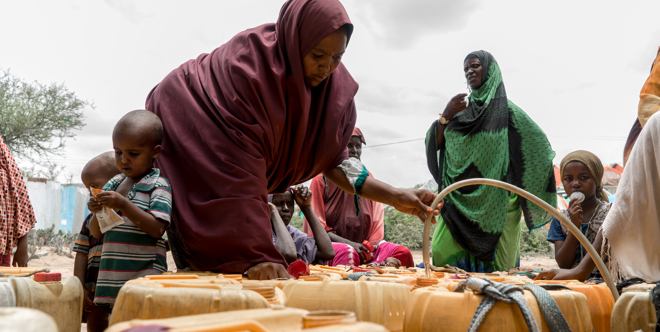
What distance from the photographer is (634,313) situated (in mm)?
1647

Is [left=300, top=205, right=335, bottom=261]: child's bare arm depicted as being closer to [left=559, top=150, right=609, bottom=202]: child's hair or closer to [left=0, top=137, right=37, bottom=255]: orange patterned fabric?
[left=559, top=150, right=609, bottom=202]: child's hair

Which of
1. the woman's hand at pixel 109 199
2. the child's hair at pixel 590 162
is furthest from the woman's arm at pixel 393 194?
the child's hair at pixel 590 162

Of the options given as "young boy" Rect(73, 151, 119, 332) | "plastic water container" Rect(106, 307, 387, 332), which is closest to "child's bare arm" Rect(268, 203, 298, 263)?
"young boy" Rect(73, 151, 119, 332)

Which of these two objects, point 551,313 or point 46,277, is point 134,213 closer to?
point 46,277

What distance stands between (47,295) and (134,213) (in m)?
0.46

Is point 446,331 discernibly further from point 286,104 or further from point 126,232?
point 126,232

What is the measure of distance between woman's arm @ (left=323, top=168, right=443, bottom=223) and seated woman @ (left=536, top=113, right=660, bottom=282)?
0.89 m

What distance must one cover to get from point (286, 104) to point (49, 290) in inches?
52.4

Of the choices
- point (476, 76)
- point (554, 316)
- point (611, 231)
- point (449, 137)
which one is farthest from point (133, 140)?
point (476, 76)

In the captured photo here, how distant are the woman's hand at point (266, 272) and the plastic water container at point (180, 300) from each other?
0.55 metres

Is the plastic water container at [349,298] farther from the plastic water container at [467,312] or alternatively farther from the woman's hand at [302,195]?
the woman's hand at [302,195]

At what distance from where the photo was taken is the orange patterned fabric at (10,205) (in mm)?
3547

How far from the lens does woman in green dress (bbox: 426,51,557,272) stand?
4.61 m

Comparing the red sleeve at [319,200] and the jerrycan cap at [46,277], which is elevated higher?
the red sleeve at [319,200]
